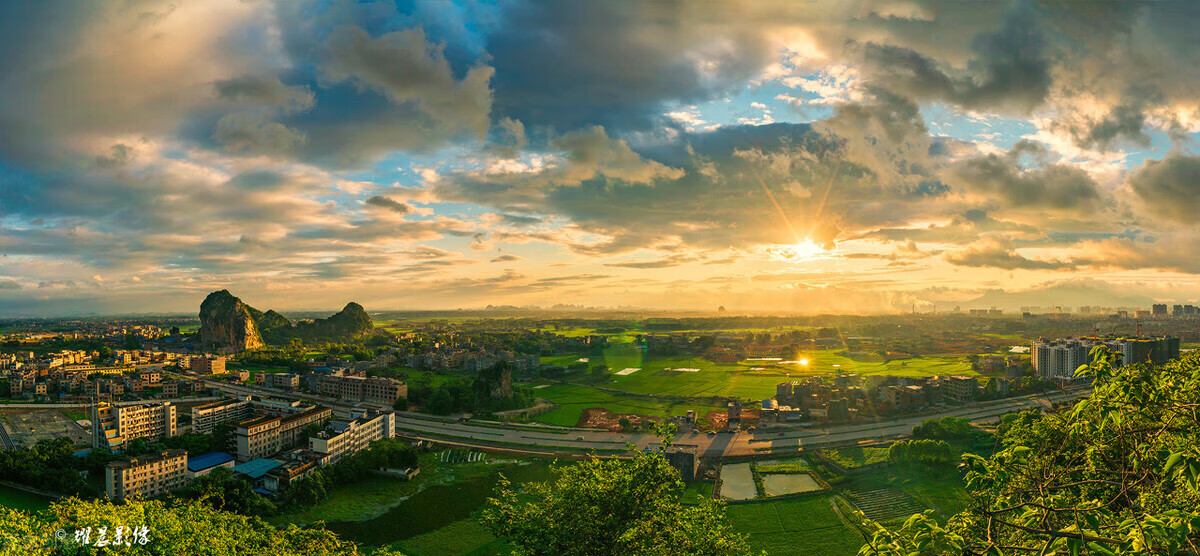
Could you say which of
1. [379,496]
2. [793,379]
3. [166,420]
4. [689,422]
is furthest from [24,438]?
[793,379]

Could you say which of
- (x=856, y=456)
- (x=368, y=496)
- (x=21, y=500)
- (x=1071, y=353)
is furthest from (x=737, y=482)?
(x=1071, y=353)

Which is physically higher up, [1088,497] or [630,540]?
[1088,497]

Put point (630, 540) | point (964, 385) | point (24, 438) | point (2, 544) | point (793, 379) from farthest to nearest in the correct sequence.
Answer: point (793, 379) → point (964, 385) → point (24, 438) → point (2, 544) → point (630, 540)

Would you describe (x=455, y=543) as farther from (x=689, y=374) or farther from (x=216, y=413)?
(x=689, y=374)

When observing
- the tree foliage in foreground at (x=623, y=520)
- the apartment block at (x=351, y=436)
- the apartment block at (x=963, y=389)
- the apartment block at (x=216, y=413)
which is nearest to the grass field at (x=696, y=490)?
the tree foliage in foreground at (x=623, y=520)

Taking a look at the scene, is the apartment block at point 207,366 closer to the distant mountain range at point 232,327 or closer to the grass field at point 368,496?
the distant mountain range at point 232,327

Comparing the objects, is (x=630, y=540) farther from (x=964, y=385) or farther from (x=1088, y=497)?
(x=964, y=385)

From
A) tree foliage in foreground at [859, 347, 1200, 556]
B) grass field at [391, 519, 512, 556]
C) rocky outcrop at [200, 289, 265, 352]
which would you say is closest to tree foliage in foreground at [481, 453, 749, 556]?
tree foliage in foreground at [859, 347, 1200, 556]
